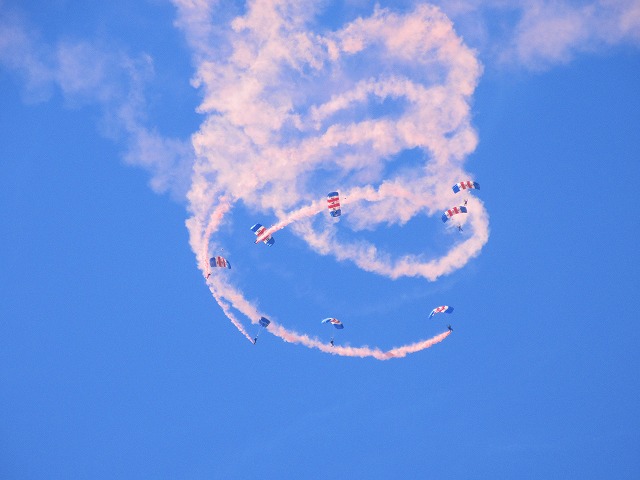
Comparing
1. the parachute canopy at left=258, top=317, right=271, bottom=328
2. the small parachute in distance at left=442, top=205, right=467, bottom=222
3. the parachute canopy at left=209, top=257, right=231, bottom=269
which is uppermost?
the small parachute in distance at left=442, top=205, right=467, bottom=222

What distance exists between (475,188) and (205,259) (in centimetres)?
1499

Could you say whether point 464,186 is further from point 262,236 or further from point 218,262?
point 218,262

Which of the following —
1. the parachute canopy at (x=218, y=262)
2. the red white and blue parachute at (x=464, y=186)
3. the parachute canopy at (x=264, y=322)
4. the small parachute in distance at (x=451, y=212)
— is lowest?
the parachute canopy at (x=264, y=322)

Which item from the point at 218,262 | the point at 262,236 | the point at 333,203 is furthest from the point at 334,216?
the point at 218,262

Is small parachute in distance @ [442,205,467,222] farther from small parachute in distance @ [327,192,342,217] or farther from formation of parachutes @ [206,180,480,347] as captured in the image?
small parachute in distance @ [327,192,342,217]

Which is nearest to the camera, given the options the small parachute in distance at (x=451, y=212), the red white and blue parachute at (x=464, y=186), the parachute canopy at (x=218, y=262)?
the parachute canopy at (x=218, y=262)

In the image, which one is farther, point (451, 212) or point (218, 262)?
point (451, 212)

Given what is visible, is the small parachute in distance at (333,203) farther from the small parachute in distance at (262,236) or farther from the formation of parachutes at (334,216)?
the small parachute in distance at (262,236)

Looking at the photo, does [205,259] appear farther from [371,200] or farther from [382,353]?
[382,353]

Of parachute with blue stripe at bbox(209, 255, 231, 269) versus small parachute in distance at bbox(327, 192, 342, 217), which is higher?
small parachute in distance at bbox(327, 192, 342, 217)

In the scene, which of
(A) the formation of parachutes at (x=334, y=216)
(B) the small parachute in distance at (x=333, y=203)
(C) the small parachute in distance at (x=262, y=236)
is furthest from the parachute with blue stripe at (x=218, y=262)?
(B) the small parachute in distance at (x=333, y=203)

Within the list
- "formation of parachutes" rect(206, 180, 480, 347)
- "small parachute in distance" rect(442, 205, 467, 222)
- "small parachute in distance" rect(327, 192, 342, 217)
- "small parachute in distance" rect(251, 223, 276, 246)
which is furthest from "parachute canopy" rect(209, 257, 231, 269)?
"small parachute in distance" rect(442, 205, 467, 222)

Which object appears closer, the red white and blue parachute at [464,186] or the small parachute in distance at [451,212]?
the red white and blue parachute at [464,186]

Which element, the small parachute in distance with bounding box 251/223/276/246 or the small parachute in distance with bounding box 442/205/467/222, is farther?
the small parachute in distance with bounding box 442/205/467/222
